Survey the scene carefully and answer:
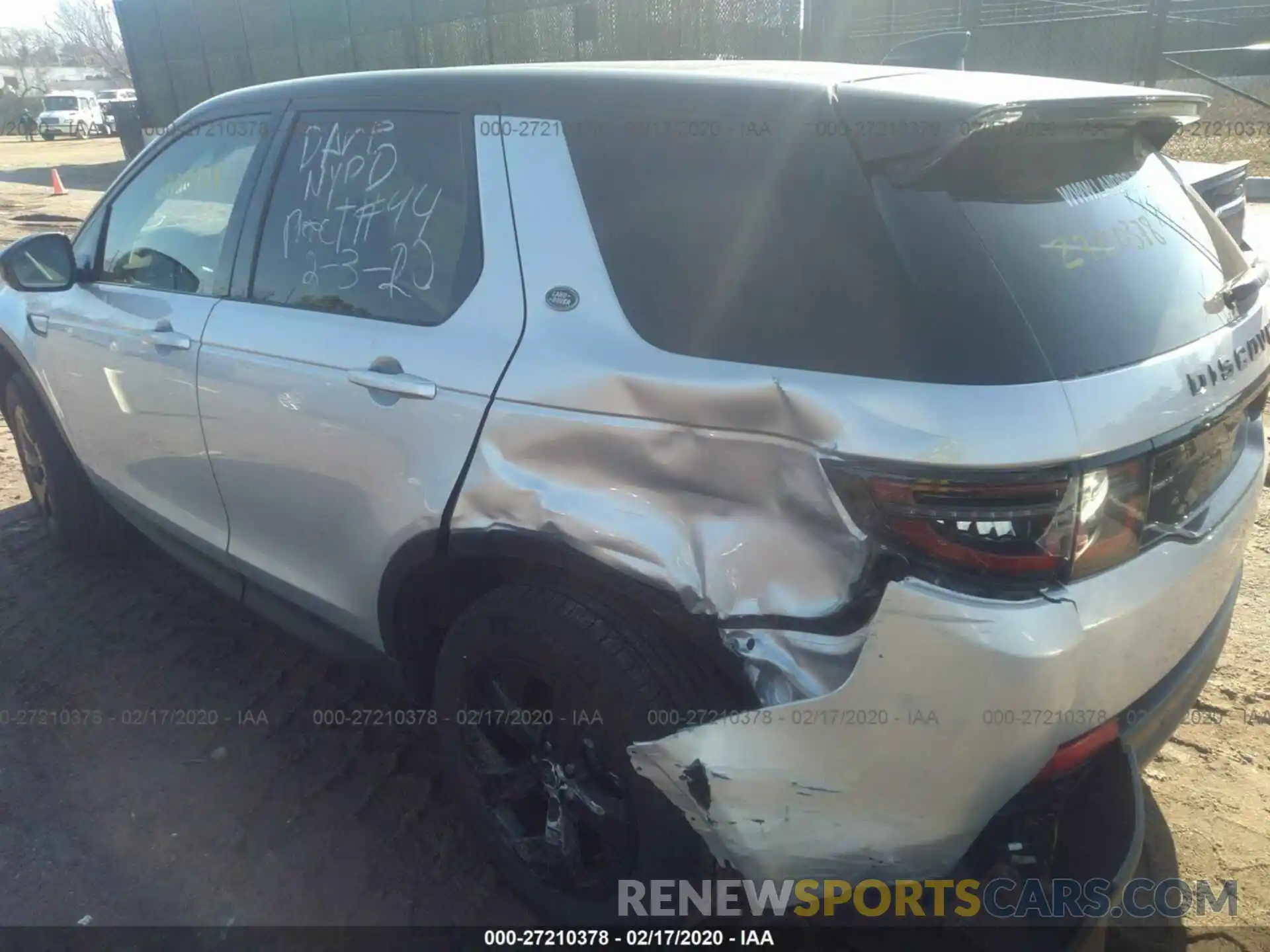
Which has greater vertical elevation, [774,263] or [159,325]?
[774,263]

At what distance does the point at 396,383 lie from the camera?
221 cm

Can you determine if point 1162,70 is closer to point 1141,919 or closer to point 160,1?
point 1141,919

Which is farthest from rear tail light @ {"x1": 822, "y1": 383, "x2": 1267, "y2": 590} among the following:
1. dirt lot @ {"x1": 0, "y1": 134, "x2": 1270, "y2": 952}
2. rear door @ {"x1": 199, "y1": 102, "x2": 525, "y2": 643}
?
dirt lot @ {"x1": 0, "y1": 134, "x2": 1270, "y2": 952}

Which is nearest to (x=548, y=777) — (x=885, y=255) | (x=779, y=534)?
(x=779, y=534)

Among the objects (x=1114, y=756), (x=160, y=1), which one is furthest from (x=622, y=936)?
(x=160, y=1)

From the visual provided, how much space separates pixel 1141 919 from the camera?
7.61 ft

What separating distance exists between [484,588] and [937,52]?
240 centimetres

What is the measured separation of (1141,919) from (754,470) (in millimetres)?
1614

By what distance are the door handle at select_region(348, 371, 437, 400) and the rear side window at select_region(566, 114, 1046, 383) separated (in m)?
0.52

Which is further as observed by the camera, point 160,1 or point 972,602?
point 160,1

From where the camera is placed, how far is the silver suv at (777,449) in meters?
1.59

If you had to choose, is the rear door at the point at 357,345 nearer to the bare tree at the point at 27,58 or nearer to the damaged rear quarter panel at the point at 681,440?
the damaged rear quarter panel at the point at 681,440

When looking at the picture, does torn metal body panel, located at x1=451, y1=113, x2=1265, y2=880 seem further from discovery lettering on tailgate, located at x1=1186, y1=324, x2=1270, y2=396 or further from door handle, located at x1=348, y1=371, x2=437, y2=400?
door handle, located at x1=348, y1=371, x2=437, y2=400

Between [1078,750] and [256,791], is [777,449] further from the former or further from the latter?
[256,791]
